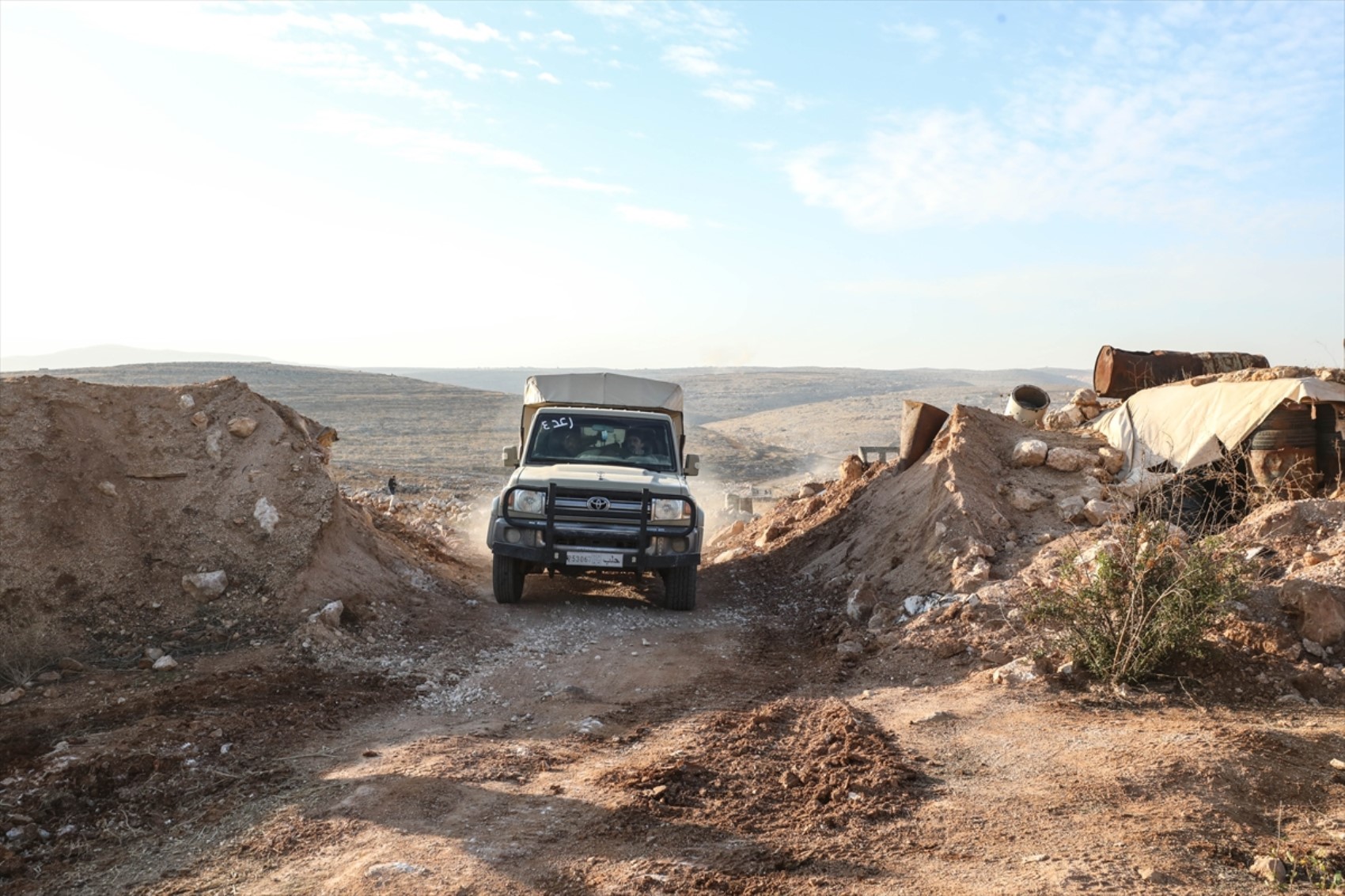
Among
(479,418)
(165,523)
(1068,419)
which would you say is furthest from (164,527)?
(479,418)

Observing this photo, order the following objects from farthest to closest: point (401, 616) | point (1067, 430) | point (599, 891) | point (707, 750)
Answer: point (1067, 430) → point (401, 616) → point (707, 750) → point (599, 891)

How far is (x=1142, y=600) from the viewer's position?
6234 mm

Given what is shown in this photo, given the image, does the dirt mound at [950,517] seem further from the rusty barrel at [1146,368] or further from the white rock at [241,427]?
the white rock at [241,427]

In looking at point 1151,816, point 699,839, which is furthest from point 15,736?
point 1151,816

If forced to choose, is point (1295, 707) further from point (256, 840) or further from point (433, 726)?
point (256, 840)

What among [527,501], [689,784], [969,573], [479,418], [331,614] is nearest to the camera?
[689,784]

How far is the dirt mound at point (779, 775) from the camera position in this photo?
14.9ft

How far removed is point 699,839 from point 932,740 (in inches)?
77.5

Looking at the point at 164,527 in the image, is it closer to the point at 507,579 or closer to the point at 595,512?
the point at 507,579

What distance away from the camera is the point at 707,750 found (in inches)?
213

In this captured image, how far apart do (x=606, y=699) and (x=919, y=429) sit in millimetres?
6571

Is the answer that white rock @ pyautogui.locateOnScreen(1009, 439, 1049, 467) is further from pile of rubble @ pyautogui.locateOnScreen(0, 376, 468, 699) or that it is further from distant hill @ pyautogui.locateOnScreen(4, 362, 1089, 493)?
distant hill @ pyautogui.locateOnScreen(4, 362, 1089, 493)

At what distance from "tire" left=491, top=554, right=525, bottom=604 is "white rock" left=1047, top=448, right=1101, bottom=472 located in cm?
564

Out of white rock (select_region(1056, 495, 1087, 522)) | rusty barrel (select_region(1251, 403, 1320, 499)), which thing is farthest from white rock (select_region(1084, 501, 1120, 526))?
rusty barrel (select_region(1251, 403, 1320, 499))
